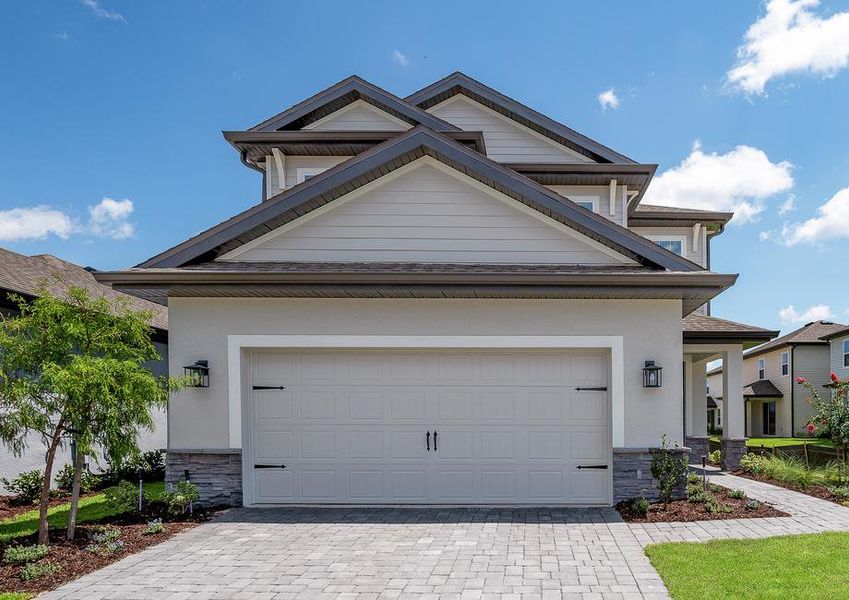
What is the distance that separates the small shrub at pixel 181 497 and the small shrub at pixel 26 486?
3.12 meters

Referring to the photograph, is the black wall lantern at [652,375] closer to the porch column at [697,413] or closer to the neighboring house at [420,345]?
the neighboring house at [420,345]

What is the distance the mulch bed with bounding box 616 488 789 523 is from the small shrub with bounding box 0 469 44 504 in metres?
9.42

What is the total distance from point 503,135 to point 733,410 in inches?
323

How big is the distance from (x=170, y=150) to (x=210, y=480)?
9.58m

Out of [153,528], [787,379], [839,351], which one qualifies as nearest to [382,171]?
[153,528]

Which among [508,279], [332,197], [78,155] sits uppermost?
[78,155]

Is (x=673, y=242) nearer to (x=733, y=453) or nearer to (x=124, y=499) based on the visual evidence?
(x=733, y=453)

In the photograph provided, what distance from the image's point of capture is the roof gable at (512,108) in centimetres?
1302

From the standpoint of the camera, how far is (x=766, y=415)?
31234mm

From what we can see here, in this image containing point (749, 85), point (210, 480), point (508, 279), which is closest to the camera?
point (508, 279)

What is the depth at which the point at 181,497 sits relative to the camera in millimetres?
8180

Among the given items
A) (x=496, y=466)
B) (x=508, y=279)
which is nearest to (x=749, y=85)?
(x=508, y=279)

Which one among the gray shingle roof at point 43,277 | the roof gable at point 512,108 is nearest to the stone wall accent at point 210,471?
the gray shingle roof at point 43,277

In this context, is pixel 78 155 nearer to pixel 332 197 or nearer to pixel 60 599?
pixel 332 197
